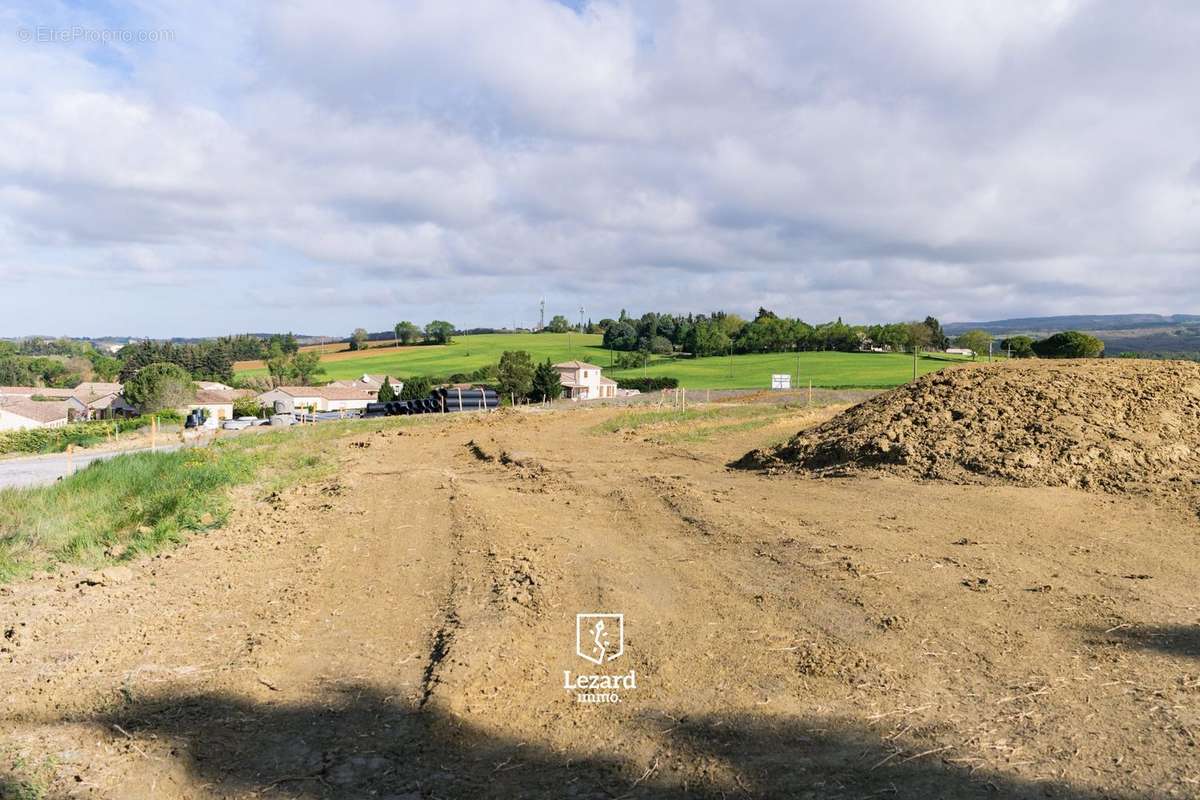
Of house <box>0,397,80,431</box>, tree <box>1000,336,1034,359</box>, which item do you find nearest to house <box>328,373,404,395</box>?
house <box>0,397,80,431</box>

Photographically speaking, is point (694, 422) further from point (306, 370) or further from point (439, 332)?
point (439, 332)

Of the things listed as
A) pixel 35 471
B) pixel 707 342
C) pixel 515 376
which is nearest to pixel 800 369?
pixel 515 376

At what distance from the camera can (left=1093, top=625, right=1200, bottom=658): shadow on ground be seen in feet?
17.9

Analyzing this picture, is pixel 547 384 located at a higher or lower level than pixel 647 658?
lower

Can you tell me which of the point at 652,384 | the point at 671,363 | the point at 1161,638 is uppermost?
the point at 1161,638

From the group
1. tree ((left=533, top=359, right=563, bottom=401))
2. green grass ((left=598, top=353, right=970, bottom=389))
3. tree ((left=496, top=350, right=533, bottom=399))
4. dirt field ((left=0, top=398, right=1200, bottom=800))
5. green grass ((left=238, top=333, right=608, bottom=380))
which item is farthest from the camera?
green grass ((left=238, top=333, right=608, bottom=380))

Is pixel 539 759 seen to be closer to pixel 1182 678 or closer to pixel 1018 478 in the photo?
pixel 1182 678

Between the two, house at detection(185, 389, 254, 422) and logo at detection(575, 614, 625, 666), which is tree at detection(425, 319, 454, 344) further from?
logo at detection(575, 614, 625, 666)

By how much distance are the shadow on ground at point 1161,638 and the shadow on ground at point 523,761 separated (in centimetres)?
217

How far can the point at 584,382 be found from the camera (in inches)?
3145

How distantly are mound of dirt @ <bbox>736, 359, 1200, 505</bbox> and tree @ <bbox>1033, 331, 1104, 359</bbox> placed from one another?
1345 inches

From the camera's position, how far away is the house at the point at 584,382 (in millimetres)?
73062

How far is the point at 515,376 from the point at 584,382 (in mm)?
13063

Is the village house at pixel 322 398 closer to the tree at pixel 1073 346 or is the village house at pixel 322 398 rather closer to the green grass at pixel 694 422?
the green grass at pixel 694 422
